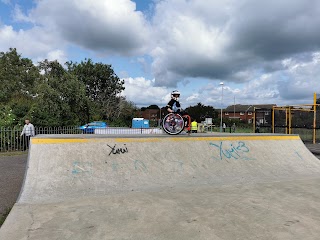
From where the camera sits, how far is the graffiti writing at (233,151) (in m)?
7.62

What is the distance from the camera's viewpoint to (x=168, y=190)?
5.64 metres

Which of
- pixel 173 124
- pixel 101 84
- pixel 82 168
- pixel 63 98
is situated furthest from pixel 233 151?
pixel 101 84

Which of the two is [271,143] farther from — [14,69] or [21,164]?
[14,69]

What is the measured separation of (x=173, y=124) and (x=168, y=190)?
3.39 meters

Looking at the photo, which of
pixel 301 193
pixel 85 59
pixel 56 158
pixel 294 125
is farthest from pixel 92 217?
pixel 85 59

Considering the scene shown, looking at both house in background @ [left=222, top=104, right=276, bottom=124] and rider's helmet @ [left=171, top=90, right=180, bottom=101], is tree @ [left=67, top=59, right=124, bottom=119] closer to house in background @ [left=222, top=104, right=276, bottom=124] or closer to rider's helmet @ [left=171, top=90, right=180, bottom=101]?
rider's helmet @ [left=171, top=90, right=180, bottom=101]

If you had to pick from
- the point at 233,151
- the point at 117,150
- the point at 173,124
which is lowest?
the point at 233,151

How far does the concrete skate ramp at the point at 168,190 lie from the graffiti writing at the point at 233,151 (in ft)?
0.10

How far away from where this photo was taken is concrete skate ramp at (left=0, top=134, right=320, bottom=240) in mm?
3703

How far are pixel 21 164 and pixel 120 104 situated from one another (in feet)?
127

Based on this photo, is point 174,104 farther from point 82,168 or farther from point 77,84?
point 77,84

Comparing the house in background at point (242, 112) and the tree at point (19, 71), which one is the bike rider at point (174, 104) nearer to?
the tree at point (19, 71)

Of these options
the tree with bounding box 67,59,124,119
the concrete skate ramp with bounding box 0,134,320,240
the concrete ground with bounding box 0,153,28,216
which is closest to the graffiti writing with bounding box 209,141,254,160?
the concrete skate ramp with bounding box 0,134,320,240

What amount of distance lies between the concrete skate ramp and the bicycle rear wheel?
968 mm
